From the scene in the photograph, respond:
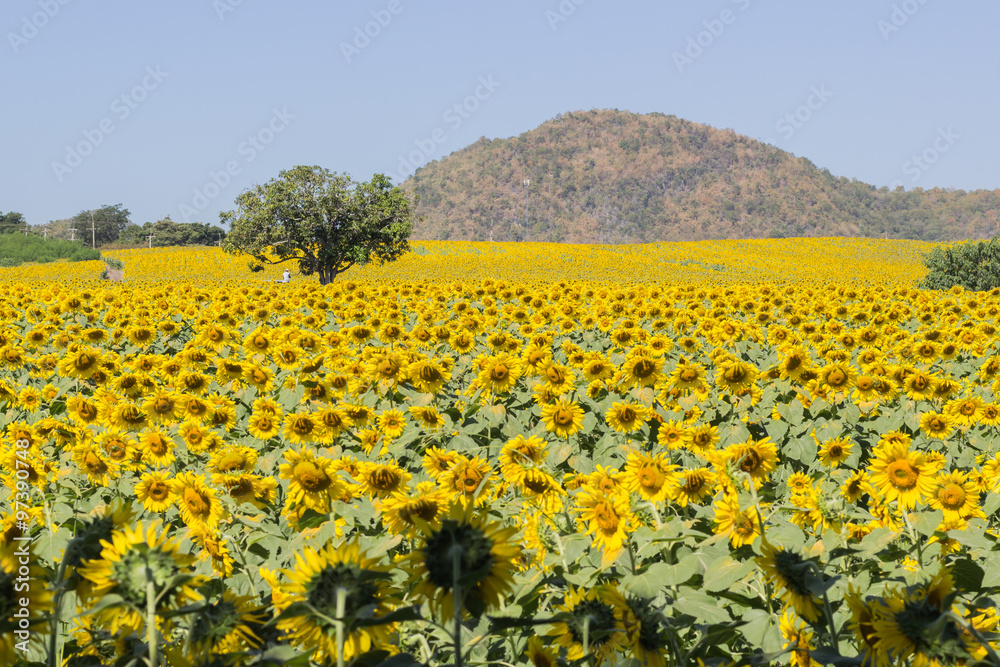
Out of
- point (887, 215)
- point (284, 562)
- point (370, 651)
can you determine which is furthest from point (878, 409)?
point (887, 215)

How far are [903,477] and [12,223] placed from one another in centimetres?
13567

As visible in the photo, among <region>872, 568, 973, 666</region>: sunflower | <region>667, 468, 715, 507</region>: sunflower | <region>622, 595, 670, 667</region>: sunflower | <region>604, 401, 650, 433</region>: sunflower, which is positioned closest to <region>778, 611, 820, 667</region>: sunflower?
<region>622, 595, 670, 667</region>: sunflower

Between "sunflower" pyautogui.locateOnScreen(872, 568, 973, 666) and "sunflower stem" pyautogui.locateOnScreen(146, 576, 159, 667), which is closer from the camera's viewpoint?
"sunflower stem" pyautogui.locateOnScreen(146, 576, 159, 667)

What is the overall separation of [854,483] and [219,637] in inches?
114

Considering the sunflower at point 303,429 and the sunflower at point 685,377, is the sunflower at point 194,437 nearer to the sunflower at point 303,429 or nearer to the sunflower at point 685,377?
the sunflower at point 303,429

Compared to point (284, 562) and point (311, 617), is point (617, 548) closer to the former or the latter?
point (311, 617)

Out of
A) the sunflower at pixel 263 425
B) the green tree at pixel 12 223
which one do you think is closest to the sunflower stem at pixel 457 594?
the sunflower at pixel 263 425

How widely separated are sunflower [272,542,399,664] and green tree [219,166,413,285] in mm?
29141

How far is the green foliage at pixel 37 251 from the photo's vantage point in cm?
6241

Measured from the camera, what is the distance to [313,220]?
29.0 m

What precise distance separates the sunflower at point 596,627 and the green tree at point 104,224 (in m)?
137

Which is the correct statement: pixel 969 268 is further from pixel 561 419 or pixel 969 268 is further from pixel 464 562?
pixel 464 562

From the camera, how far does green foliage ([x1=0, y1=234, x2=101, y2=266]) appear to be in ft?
205

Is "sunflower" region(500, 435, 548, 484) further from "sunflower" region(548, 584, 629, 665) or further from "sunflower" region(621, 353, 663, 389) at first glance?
"sunflower" region(621, 353, 663, 389)
